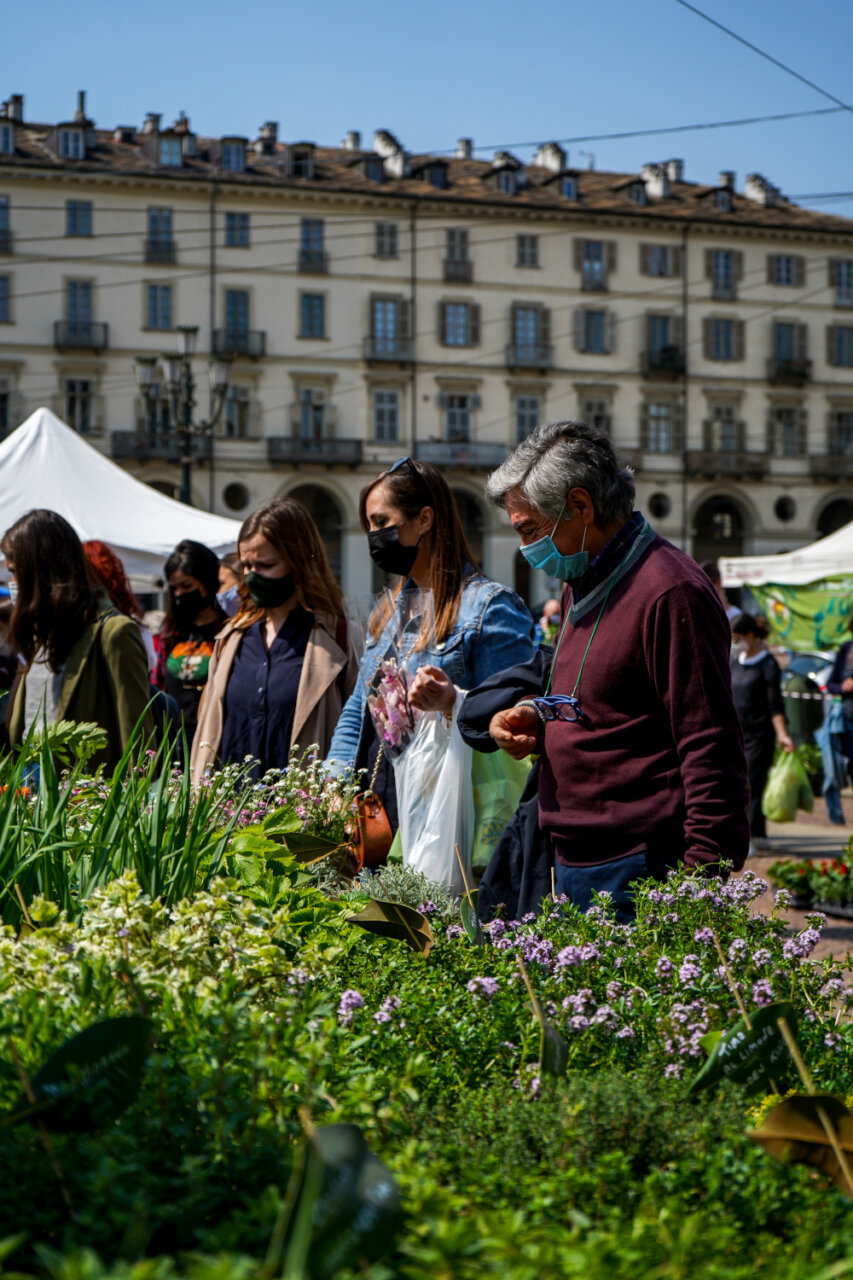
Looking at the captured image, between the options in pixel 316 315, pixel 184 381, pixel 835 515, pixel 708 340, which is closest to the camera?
pixel 184 381

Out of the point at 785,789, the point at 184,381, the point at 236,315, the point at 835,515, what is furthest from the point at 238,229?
the point at 785,789

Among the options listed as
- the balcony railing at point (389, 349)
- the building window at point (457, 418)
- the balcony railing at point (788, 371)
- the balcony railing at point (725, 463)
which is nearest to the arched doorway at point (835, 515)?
the balcony railing at point (725, 463)

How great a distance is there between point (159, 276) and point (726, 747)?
46.6m

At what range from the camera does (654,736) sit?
109 inches

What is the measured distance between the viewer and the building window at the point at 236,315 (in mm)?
46875

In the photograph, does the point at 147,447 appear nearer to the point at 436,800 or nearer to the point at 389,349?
the point at 389,349

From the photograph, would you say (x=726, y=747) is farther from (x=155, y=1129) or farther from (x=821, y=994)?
(x=155, y=1129)

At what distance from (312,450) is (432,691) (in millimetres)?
45374

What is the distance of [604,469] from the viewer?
115 inches

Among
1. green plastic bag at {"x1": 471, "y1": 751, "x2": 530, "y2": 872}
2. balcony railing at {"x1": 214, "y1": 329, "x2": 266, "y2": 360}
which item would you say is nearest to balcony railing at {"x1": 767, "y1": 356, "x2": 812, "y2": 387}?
balcony railing at {"x1": 214, "y1": 329, "x2": 266, "y2": 360}

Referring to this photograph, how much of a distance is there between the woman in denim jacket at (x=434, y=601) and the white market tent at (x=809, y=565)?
451 inches

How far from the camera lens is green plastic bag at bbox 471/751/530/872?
338 centimetres

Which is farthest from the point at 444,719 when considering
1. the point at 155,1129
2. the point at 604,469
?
the point at 155,1129

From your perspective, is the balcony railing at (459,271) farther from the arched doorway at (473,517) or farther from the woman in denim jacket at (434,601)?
the woman in denim jacket at (434,601)
